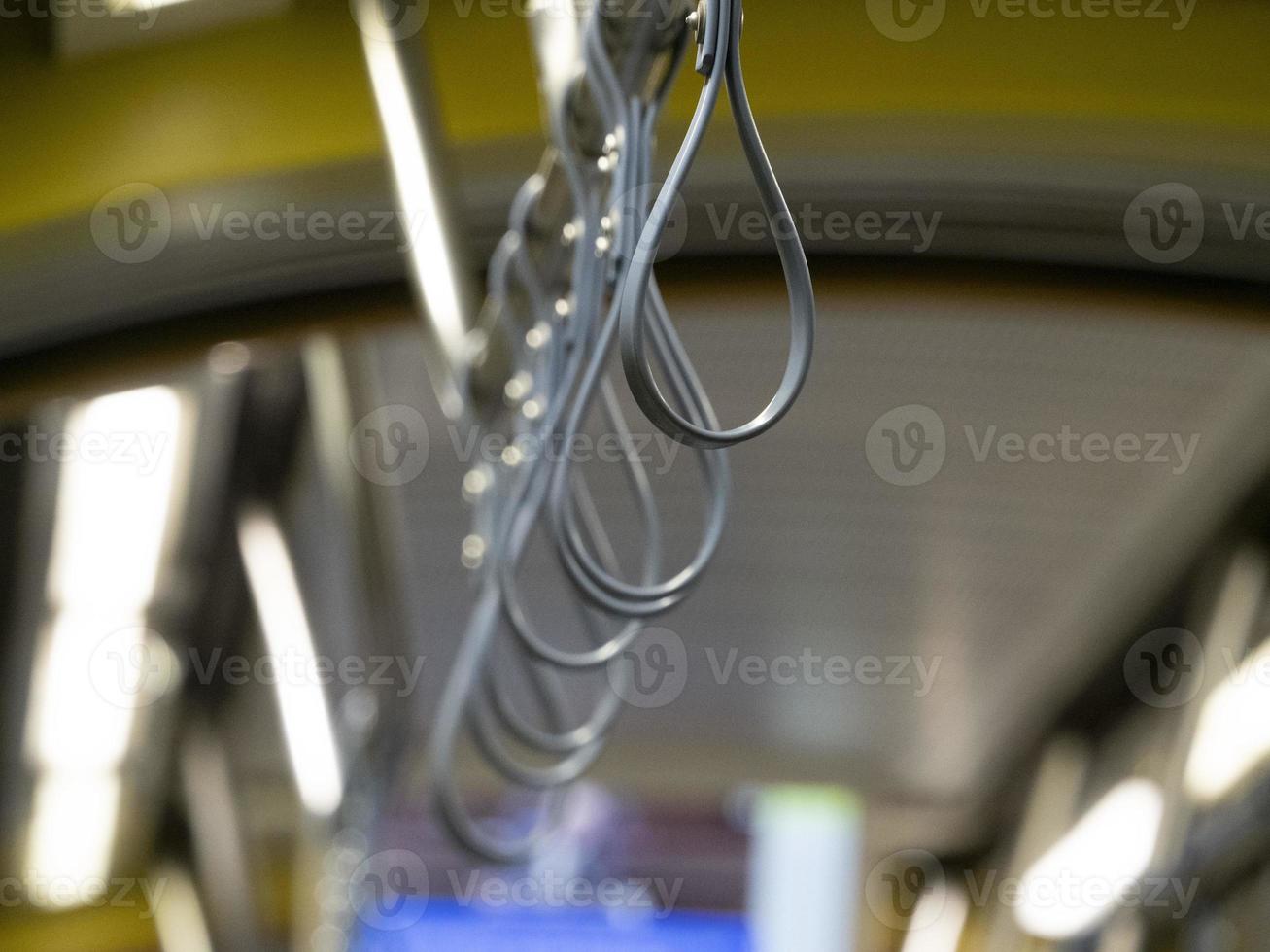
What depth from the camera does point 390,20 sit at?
1263mm

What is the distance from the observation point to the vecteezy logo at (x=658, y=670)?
14.6 ft

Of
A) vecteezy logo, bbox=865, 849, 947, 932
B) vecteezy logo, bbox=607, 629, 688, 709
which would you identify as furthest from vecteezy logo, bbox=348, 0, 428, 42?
vecteezy logo, bbox=865, 849, 947, 932

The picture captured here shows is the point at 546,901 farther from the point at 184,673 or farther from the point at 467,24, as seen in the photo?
the point at 467,24

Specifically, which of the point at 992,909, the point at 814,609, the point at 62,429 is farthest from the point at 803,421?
the point at 992,909

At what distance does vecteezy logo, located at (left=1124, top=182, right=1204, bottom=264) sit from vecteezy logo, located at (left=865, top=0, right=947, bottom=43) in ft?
1.29

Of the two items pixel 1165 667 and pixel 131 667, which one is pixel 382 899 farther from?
pixel 1165 667

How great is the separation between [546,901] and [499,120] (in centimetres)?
347

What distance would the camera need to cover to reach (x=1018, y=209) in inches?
76.2

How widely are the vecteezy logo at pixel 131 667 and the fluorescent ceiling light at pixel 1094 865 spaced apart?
10.2ft

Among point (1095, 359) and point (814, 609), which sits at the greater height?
point (814, 609)

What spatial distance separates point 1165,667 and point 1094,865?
1.06 m
